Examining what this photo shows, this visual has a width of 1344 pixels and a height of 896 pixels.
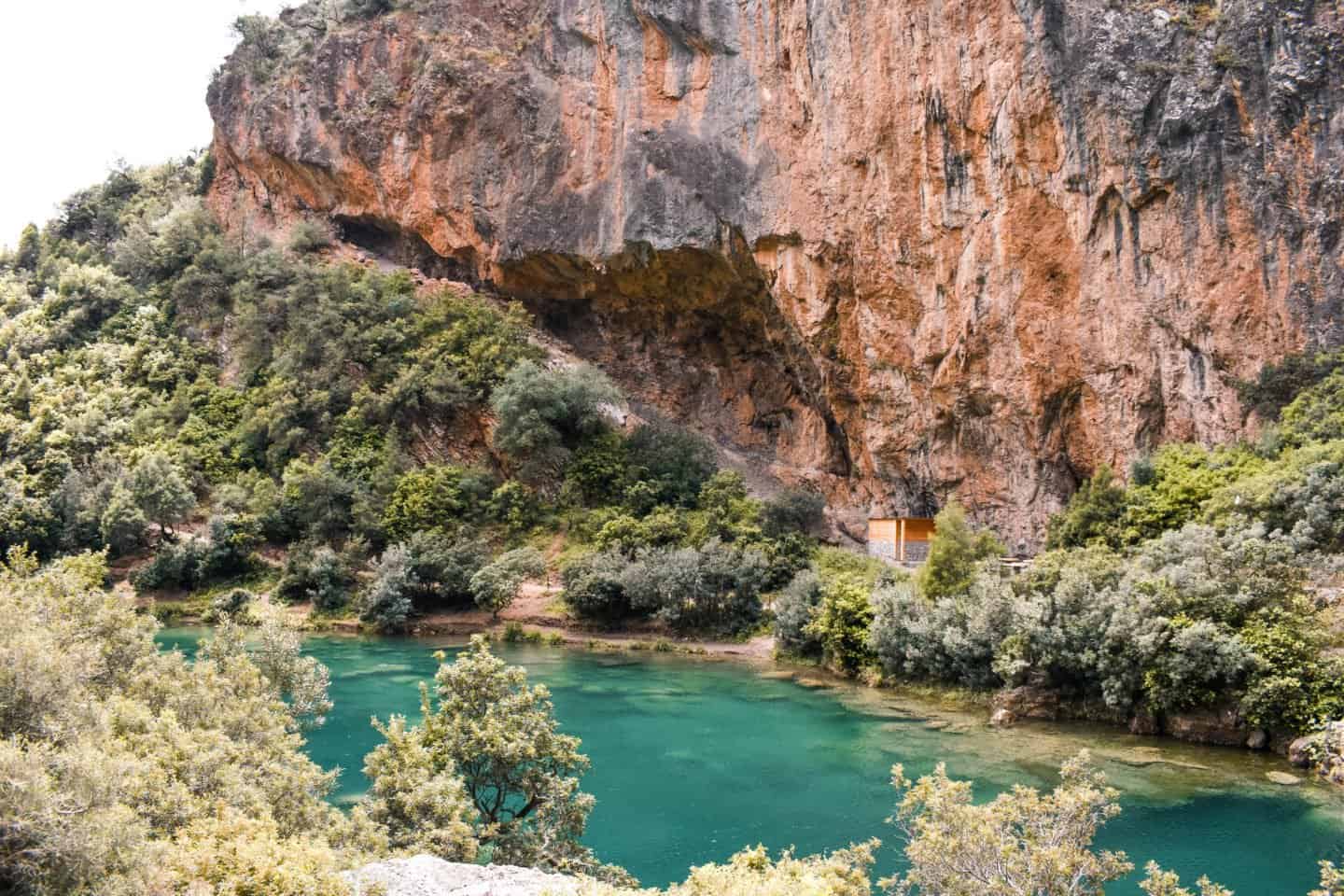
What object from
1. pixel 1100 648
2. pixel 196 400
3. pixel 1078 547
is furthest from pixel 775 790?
pixel 196 400

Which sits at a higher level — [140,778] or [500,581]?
[140,778]

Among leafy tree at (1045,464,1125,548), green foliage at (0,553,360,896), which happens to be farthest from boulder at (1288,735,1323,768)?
green foliage at (0,553,360,896)

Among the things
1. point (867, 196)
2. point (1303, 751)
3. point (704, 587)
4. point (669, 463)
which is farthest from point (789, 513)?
point (1303, 751)

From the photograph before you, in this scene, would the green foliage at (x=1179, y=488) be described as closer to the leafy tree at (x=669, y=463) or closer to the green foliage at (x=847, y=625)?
the green foliage at (x=847, y=625)

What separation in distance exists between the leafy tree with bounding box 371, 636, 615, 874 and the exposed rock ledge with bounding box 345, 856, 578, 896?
1983 mm

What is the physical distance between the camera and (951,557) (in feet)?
80.7

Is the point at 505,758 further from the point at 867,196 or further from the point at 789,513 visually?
the point at 867,196

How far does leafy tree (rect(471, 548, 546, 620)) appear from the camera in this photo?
32.5m

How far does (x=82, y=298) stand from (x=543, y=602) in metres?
34.8

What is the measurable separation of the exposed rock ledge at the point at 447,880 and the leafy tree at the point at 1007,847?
3362 mm

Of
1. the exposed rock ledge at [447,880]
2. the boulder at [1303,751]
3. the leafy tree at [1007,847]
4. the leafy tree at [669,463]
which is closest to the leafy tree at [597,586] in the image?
the leafy tree at [669,463]

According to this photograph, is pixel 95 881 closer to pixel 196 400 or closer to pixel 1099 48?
pixel 1099 48

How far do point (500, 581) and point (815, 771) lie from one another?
Result: 16821mm

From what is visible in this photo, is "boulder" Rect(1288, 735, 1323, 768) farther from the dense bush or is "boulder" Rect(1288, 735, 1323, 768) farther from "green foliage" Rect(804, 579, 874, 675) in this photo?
the dense bush
